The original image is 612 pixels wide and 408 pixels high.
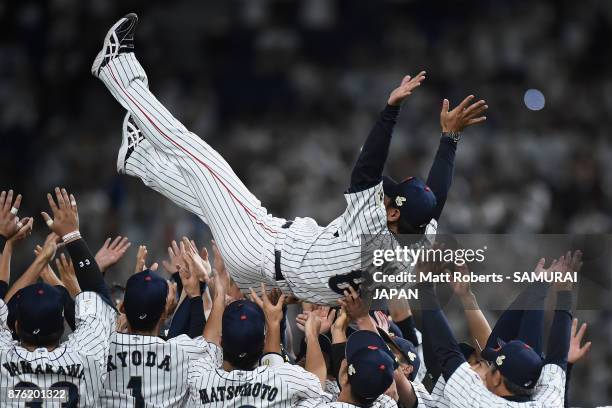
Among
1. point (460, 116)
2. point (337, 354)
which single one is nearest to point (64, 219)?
point (337, 354)

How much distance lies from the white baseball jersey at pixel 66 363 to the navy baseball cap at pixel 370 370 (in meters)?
1.20

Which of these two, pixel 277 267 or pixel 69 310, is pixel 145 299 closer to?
pixel 69 310

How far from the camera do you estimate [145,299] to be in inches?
223

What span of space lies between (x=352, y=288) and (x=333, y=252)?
0.21 meters

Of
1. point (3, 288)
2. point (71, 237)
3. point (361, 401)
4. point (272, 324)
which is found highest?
point (71, 237)

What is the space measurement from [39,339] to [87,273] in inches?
15.9

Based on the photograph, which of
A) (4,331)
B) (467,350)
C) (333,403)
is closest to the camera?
(333,403)

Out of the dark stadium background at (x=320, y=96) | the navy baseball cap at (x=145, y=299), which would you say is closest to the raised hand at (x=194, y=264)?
the navy baseball cap at (x=145, y=299)

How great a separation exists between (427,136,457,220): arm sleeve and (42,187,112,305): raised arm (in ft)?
6.33

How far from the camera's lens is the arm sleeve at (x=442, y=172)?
21.2 feet

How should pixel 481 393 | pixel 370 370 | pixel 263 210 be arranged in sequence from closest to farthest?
1. pixel 370 370
2. pixel 481 393
3. pixel 263 210

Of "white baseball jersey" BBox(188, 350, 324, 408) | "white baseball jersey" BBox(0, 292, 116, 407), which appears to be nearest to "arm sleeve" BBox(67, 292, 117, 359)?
"white baseball jersey" BBox(0, 292, 116, 407)

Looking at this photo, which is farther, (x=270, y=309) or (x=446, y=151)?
(x=446, y=151)

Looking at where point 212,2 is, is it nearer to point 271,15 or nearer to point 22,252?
point 271,15
